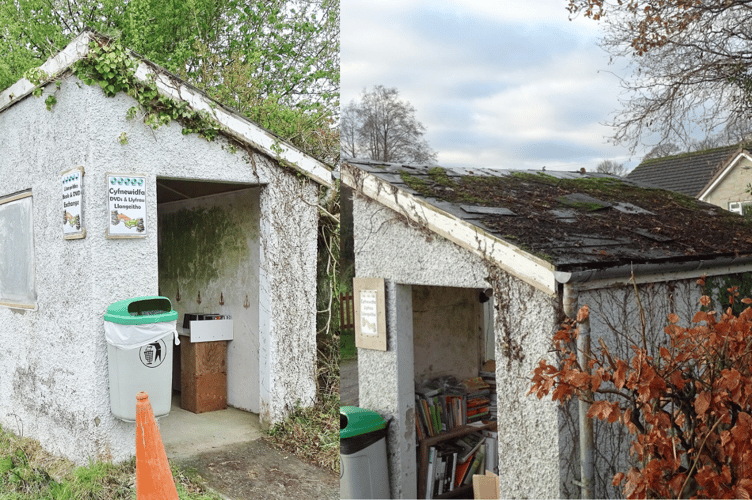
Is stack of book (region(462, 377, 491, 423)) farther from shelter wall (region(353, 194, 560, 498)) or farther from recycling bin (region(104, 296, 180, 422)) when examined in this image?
recycling bin (region(104, 296, 180, 422))

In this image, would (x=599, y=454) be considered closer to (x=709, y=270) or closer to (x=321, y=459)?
(x=709, y=270)

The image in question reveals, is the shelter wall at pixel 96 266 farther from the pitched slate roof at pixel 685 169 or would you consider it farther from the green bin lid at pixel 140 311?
the pitched slate roof at pixel 685 169

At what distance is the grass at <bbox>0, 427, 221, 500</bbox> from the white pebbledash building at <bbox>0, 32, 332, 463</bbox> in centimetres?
10

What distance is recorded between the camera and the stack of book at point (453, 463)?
13.4 ft

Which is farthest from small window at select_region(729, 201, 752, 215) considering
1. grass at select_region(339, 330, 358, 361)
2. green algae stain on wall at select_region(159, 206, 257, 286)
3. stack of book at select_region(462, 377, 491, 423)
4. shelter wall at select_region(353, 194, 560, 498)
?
green algae stain on wall at select_region(159, 206, 257, 286)

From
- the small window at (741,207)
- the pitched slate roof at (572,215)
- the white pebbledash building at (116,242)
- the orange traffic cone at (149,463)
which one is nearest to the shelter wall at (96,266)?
the white pebbledash building at (116,242)

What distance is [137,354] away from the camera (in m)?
3.39

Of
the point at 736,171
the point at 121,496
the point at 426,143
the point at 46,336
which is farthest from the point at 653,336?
the point at 46,336

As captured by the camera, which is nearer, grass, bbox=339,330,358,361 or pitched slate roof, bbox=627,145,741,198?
grass, bbox=339,330,358,361

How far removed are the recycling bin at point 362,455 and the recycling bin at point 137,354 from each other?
39.5 inches

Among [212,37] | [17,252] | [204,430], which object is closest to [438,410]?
[204,430]

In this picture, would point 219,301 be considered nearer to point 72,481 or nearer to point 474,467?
point 72,481

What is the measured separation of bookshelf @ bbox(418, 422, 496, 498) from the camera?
13.2 feet

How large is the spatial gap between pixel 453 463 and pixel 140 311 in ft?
7.33
